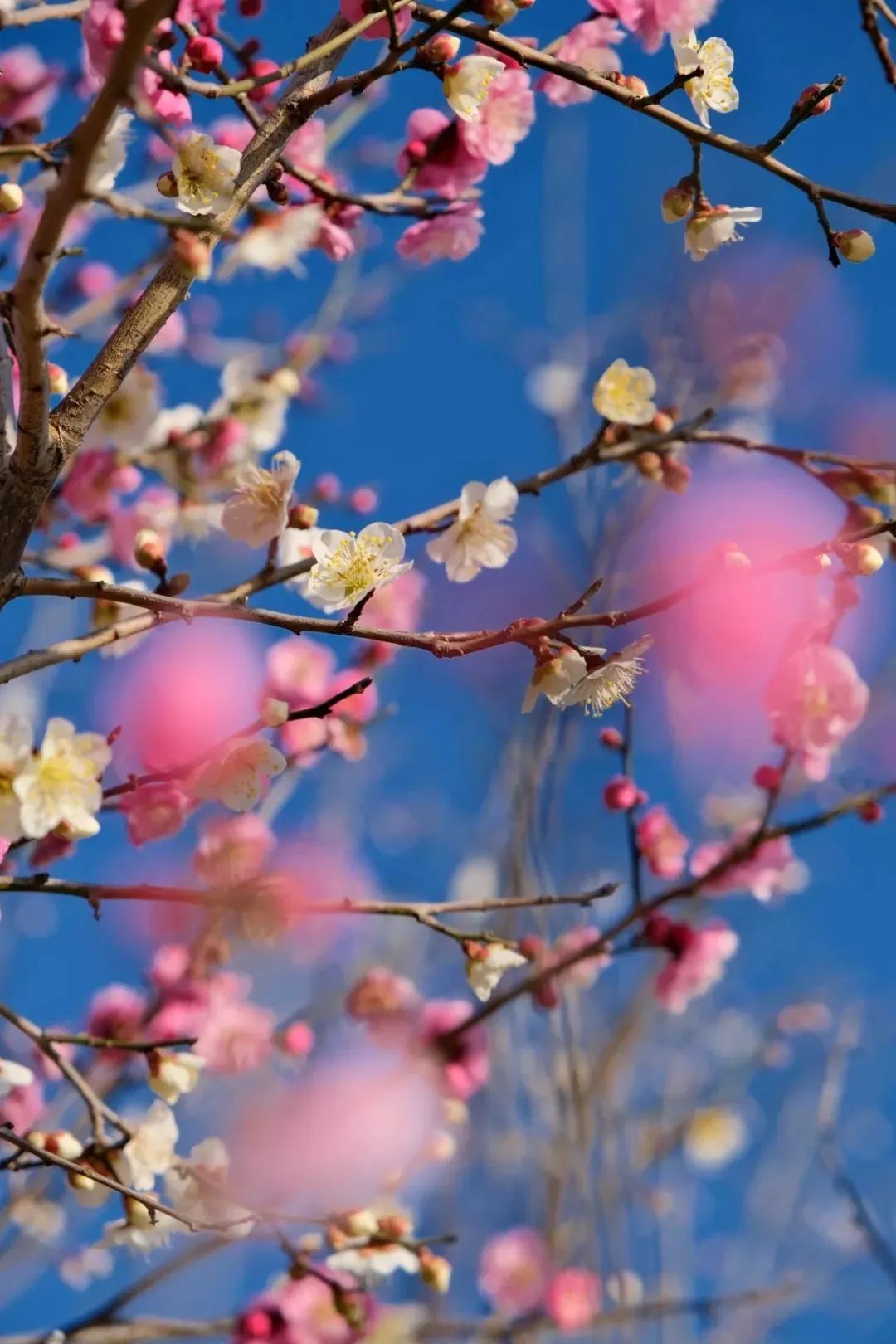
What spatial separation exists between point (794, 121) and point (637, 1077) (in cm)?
328

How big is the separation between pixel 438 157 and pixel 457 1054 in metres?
1.69

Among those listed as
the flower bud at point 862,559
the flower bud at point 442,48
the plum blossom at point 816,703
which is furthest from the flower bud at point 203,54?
the plum blossom at point 816,703

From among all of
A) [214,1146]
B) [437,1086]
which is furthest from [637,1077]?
[214,1146]

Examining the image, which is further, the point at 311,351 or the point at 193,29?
the point at 311,351

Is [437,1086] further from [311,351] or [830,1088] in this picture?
[311,351]

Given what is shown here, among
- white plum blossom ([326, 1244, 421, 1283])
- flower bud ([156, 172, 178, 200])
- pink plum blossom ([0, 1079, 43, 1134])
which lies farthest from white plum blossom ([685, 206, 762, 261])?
pink plum blossom ([0, 1079, 43, 1134])

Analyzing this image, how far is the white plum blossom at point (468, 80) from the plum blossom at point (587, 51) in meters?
0.28

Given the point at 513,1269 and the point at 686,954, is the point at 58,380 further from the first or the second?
the point at 513,1269

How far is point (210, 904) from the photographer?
141 cm

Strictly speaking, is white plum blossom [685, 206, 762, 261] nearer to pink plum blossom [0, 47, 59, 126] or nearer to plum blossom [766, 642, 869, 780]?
plum blossom [766, 642, 869, 780]

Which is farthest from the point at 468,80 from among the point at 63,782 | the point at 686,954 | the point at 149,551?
the point at 686,954

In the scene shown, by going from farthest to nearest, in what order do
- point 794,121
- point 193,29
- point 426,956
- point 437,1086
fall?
1. point 426,956
2. point 437,1086
3. point 193,29
4. point 794,121

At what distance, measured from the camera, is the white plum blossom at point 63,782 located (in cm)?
137

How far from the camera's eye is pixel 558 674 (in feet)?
4.53
